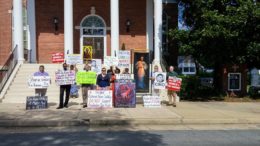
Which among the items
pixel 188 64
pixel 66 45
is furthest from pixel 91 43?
pixel 188 64

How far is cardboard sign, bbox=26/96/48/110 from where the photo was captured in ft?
54.6

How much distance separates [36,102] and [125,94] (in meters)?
3.46

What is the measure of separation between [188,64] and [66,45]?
17.5 metres

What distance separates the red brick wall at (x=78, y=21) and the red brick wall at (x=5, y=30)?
2.64m

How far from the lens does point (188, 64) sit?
4006 cm

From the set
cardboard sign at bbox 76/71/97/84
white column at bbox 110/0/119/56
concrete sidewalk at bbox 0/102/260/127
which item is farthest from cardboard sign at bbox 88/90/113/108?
white column at bbox 110/0/119/56

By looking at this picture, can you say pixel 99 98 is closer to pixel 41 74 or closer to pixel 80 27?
pixel 41 74

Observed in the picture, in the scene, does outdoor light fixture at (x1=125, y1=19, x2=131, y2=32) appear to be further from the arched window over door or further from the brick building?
the arched window over door

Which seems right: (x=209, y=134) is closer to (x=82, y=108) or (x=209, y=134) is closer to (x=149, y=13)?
(x=82, y=108)

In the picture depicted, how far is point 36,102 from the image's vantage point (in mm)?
16734

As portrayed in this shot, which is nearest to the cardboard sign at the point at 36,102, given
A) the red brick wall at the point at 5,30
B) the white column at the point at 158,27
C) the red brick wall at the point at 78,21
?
the white column at the point at 158,27

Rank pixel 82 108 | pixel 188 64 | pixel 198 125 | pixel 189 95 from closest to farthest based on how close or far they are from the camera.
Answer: pixel 198 125 < pixel 82 108 < pixel 189 95 < pixel 188 64

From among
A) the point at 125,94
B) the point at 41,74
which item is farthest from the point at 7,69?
the point at 125,94

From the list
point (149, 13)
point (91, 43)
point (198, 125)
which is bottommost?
point (198, 125)
